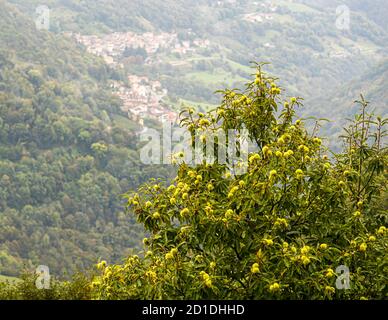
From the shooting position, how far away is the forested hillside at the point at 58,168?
164 feet

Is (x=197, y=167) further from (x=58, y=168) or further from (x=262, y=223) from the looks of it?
(x=58, y=168)

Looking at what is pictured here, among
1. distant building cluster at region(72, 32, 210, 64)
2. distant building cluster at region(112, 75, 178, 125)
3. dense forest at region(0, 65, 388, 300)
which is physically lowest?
dense forest at region(0, 65, 388, 300)

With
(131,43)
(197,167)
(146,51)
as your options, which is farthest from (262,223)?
(131,43)

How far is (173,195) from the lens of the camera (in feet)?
15.6

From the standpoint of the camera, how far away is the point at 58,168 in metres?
61.5

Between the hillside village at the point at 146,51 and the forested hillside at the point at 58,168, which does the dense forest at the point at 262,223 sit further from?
the hillside village at the point at 146,51

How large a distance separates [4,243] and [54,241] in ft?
15.6

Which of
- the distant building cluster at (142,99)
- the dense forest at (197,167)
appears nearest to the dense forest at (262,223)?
the dense forest at (197,167)

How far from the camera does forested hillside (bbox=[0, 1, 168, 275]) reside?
50.0m

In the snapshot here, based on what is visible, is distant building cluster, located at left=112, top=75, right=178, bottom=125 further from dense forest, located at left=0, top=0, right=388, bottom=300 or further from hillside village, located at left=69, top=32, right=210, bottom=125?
dense forest, located at left=0, top=0, right=388, bottom=300

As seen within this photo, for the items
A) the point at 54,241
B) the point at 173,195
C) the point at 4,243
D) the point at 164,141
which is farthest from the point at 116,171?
the point at 173,195

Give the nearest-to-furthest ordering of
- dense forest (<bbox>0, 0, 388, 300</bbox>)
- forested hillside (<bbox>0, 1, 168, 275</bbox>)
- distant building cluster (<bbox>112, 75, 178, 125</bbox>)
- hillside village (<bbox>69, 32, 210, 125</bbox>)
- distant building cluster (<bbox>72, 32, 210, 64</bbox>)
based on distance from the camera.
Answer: dense forest (<bbox>0, 0, 388, 300</bbox>) → forested hillside (<bbox>0, 1, 168, 275</bbox>) → distant building cluster (<bbox>112, 75, 178, 125</bbox>) → hillside village (<bbox>69, 32, 210, 125</bbox>) → distant building cluster (<bbox>72, 32, 210, 64</bbox>)

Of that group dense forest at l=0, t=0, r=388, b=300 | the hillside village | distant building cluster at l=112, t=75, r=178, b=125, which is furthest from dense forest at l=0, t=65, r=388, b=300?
the hillside village
